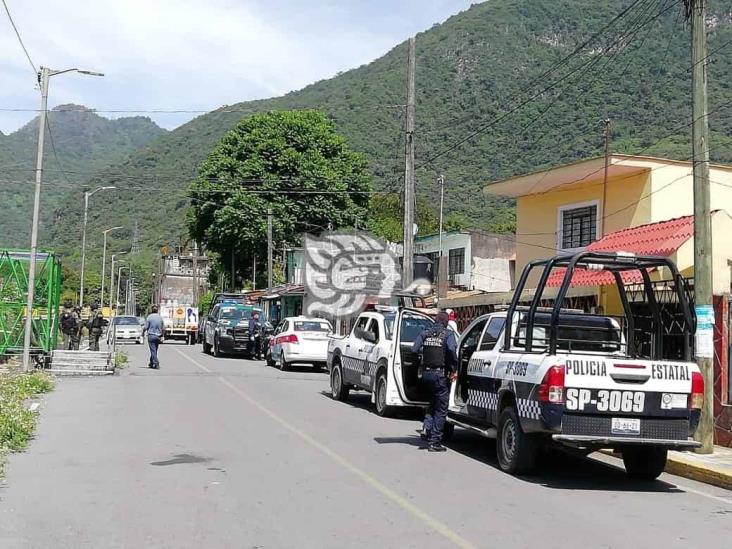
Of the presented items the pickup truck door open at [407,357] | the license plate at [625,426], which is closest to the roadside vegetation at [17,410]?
the pickup truck door open at [407,357]

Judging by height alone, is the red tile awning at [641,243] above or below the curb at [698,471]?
above

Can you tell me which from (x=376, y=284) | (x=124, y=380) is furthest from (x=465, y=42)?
(x=124, y=380)

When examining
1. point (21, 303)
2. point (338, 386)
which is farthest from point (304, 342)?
point (338, 386)

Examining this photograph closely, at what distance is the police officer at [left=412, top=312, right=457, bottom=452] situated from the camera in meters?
11.8

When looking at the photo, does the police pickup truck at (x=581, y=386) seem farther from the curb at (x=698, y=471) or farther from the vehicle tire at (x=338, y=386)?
the vehicle tire at (x=338, y=386)

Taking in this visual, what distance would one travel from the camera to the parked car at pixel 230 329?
1303 inches

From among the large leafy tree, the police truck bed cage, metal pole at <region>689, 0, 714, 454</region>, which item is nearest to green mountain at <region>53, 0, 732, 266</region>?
metal pole at <region>689, 0, 714, 454</region>

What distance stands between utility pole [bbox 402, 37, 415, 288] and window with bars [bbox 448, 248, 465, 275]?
72.8 feet

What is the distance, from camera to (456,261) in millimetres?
48156

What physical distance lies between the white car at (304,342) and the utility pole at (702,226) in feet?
51.6

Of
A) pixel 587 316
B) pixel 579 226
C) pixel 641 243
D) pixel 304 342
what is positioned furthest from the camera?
pixel 304 342

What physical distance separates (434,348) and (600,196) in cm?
1438

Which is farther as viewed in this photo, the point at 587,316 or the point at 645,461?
the point at 587,316

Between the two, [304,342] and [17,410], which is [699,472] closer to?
[17,410]
